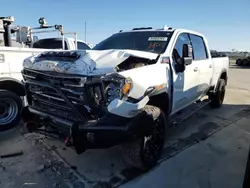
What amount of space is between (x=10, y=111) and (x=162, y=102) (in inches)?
128

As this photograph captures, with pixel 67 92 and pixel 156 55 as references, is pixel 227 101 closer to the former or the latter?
pixel 156 55

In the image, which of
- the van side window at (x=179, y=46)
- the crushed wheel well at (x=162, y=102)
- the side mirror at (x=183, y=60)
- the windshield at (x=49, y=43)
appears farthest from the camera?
the windshield at (x=49, y=43)

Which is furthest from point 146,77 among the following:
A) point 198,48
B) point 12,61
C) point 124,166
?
point 12,61

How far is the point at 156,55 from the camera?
3.67 meters

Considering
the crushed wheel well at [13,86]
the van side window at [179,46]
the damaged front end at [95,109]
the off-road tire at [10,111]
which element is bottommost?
the off-road tire at [10,111]

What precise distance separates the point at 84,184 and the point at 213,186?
1636 mm

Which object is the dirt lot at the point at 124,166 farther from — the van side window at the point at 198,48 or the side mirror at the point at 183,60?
the van side window at the point at 198,48

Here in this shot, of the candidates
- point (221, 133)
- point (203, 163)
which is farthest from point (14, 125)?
point (221, 133)

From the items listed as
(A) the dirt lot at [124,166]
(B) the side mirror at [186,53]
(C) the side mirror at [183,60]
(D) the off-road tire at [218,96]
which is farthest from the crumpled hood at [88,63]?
(D) the off-road tire at [218,96]

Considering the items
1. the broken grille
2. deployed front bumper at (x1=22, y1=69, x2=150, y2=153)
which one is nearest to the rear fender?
the broken grille

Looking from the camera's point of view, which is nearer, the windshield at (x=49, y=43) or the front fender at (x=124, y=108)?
the front fender at (x=124, y=108)

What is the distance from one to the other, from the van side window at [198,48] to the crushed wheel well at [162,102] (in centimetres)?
164

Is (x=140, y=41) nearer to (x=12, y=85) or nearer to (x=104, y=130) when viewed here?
(x=104, y=130)

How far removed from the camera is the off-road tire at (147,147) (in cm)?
325
